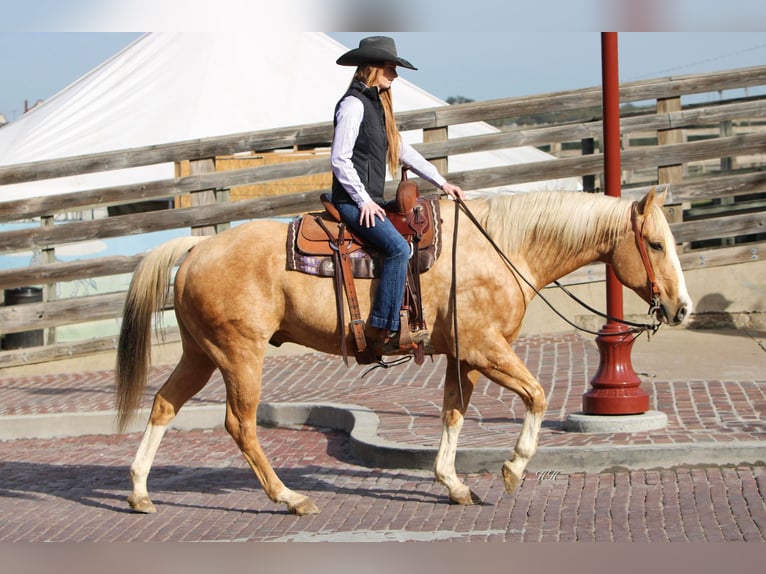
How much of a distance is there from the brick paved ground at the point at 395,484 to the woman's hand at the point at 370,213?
1.71m

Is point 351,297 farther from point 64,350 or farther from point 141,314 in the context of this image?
point 64,350

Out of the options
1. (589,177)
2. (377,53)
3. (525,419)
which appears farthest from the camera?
(589,177)

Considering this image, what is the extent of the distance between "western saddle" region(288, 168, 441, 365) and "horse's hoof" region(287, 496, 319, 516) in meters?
0.92

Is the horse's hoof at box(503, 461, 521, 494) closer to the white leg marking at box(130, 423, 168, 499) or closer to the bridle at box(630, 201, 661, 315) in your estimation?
the bridle at box(630, 201, 661, 315)

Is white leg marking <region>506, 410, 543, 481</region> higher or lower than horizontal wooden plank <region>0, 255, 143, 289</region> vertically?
lower

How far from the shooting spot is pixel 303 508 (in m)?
6.03

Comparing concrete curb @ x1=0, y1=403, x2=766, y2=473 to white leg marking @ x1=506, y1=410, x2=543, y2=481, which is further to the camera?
concrete curb @ x1=0, y1=403, x2=766, y2=473

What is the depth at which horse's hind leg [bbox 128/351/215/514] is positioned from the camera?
634cm

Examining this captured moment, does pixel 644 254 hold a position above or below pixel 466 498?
above

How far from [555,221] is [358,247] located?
119cm

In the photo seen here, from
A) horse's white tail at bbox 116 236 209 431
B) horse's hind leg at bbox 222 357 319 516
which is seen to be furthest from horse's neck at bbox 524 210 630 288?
horse's white tail at bbox 116 236 209 431

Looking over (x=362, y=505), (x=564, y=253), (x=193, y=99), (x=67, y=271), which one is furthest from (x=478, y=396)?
(x=193, y=99)

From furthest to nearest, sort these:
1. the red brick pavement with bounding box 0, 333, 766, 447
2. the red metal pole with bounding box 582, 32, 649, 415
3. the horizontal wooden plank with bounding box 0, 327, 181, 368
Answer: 1. the horizontal wooden plank with bounding box 0, 327, 181, 368
2. the red metal pole with bounding box 582, 32, 649, 415
3. the red brick pavement with bounding box 0, 333, 766, 447

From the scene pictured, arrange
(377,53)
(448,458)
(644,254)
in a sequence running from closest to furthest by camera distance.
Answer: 1. (377,53)
2. (644,254)
3. (448,458)
